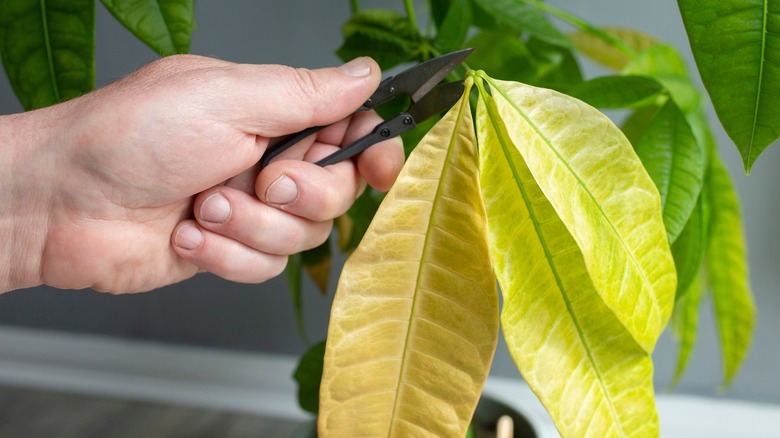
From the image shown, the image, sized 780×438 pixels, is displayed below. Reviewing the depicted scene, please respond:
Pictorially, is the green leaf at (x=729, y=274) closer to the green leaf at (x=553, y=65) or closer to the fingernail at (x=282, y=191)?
the green leaf at (x=553, y=65)

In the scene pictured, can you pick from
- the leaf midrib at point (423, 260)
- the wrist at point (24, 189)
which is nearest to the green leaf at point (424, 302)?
the leaf midrib at point (423, 260)

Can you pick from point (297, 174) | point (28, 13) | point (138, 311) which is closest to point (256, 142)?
point (297, 174)

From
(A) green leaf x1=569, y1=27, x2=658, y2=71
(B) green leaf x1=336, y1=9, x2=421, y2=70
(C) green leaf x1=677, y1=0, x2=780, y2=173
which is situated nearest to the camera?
(C) green leaf x1=677, y1=0, x2=780, y2=173

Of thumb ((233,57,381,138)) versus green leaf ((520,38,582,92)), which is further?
green leaf ((520,38,582,92))

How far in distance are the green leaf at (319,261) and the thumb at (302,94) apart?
0.28 m

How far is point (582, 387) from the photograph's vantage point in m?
0.38

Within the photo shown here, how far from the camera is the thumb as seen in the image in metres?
0.45

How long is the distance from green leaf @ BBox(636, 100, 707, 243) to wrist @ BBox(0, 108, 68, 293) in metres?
0.38

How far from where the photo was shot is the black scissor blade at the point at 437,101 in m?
0.45

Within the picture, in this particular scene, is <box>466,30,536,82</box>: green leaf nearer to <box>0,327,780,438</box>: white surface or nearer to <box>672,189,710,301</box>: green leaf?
<box>672,189,710,301</box>: green leaf

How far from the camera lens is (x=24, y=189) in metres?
0.47

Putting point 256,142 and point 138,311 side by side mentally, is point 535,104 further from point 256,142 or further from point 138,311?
point 138,311

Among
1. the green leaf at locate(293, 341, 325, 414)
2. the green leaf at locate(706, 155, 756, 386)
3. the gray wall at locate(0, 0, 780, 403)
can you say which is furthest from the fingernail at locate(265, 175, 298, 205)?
the gray wall at locate(0, 0, 780, 403)

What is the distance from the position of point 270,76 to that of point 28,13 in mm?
173
